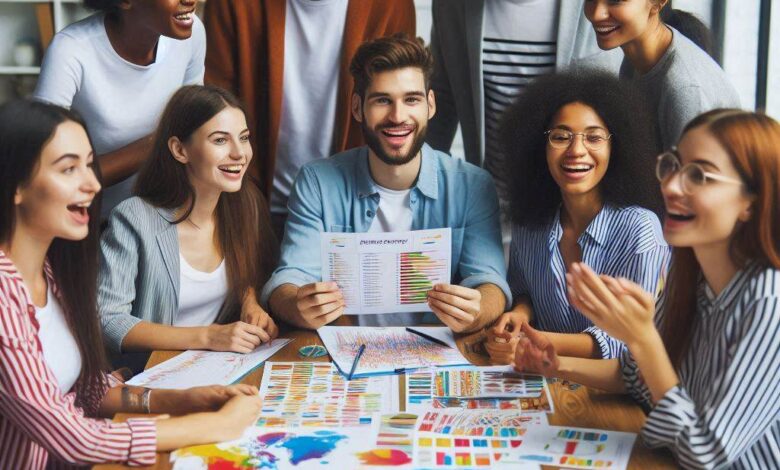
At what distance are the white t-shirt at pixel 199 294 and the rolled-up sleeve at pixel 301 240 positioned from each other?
162 millimetres

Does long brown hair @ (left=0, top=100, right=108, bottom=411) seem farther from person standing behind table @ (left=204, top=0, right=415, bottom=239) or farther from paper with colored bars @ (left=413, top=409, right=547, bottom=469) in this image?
person standing behind table @ (left=204, top=0, right=415, bottom=239)

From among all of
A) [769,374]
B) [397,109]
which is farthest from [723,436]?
[397,109]

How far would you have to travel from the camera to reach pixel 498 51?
10.1 feet

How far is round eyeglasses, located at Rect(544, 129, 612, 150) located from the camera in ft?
7.82

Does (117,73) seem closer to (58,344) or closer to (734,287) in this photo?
(58,344)

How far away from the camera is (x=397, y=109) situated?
8.59 feet

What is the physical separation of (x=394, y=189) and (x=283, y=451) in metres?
1.23

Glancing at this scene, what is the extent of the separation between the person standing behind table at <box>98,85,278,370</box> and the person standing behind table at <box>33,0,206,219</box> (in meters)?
0.23

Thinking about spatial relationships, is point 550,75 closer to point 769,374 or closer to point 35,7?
point 769,374

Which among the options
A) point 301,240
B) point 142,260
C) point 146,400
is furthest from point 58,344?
point 301,240

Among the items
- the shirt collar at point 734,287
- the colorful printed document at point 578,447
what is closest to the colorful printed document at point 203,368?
the colorful printed document at point 578,447

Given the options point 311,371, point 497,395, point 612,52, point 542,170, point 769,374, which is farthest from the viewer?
point 612,52

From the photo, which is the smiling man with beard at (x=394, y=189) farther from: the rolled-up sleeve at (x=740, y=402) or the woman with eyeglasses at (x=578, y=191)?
the rolled-up sleeve at (x=740, y=402)

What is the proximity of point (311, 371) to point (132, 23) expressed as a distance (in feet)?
4.49
